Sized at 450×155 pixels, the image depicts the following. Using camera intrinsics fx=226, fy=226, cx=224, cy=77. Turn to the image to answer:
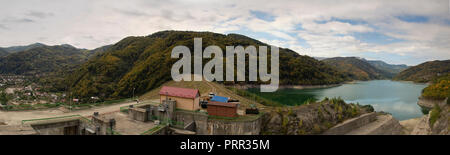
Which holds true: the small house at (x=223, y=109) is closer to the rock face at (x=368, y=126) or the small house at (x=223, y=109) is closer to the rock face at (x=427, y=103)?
the rock face at (x=368, y=126)

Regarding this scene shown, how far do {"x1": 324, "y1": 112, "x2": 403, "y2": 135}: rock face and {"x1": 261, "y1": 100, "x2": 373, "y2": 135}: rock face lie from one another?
84 cm

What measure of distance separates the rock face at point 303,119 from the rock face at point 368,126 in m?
0.84

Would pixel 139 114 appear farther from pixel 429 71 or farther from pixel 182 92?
pixel 429 71

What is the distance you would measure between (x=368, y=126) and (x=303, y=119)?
12.9 m

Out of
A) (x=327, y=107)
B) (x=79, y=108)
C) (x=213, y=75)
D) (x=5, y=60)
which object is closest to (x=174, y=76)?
(x=213, y=75)

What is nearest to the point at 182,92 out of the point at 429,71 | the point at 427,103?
the point at 427,103

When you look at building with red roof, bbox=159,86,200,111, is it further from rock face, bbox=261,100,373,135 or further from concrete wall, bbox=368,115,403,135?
concrete wall, bbox=368,115,403,135

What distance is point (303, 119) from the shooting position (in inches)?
917

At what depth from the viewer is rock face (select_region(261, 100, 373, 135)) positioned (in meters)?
22.1

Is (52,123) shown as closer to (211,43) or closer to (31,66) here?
(211,43)

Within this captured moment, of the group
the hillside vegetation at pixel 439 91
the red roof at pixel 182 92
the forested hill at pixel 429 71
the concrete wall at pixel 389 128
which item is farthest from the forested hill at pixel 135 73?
the forested hill at pixel 429 71

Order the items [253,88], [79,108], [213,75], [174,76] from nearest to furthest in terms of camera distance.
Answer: [79,108]
[174,76]
[213,75]
[253,88]

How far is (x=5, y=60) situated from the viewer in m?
112

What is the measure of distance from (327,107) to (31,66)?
132 metres
